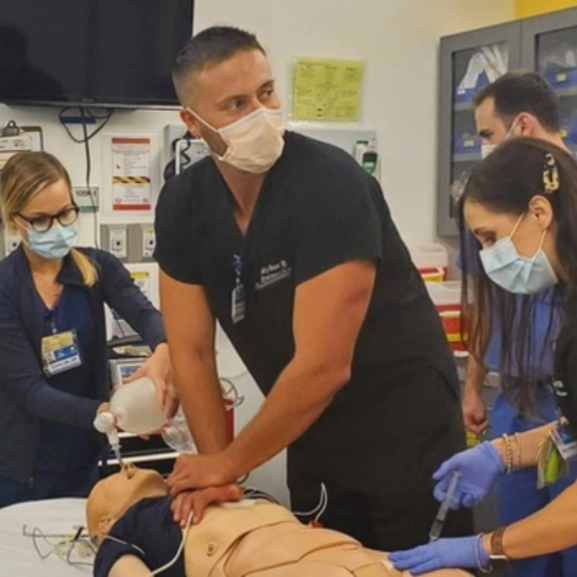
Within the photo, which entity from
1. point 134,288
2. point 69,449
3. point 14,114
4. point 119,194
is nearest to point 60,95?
point 14,114

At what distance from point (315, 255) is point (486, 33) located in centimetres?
239

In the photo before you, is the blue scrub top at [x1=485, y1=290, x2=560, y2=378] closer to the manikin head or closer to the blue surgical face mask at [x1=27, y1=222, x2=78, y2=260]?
the manikin head

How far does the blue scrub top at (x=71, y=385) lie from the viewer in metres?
2.31

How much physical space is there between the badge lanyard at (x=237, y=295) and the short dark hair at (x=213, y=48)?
33 centimetres

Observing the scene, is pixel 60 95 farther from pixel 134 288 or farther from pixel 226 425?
pixel 226 425

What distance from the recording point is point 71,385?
7.76 ft

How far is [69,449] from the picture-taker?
2.33 meters

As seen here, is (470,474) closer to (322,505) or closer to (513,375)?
(322,505)

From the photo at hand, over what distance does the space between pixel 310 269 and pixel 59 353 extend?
40.9 inches

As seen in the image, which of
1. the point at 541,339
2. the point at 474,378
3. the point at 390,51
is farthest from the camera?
the point at 390,51

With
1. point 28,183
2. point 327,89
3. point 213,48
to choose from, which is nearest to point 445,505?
point 213,48

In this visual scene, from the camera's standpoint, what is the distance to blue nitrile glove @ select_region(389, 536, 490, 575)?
4.28 feet

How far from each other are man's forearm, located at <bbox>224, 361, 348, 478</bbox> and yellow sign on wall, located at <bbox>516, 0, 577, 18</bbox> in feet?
8.65

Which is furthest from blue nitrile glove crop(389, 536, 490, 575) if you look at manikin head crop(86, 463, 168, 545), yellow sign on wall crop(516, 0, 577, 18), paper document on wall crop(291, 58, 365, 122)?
yellow sign on wall crop(516, 0, 577, 18)
